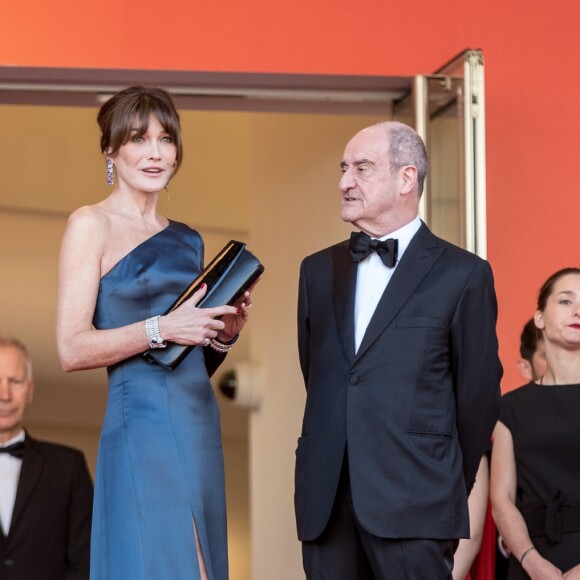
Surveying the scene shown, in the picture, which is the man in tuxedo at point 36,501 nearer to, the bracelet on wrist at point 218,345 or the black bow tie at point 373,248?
the bracelet on wrist at point 218,345

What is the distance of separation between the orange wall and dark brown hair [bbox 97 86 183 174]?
2.01 metres

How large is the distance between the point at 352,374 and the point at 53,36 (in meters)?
2.41

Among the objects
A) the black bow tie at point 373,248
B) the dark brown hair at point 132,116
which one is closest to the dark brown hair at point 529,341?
the black bow tie at point 373,248

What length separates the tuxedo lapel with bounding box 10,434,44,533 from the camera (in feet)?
15.5

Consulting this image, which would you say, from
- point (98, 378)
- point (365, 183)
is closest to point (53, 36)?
point (365, 183)

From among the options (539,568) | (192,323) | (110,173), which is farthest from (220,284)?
(539,568)

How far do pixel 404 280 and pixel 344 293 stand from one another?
0.17 metres

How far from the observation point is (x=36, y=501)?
4.73 meters

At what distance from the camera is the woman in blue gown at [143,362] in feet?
10.2

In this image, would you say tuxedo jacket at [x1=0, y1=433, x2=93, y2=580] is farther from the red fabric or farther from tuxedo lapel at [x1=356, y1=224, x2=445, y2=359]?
tuxedo lapel at [x1=356, y1=224, x2=445, y2=359]

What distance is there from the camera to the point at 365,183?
358 centimetres

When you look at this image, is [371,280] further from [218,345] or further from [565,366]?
[565,366]

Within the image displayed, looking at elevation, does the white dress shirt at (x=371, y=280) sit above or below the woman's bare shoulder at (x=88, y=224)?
below

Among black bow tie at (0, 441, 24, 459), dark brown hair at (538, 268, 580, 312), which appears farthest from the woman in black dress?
black bow tie at (0, 441, 24, 459)
